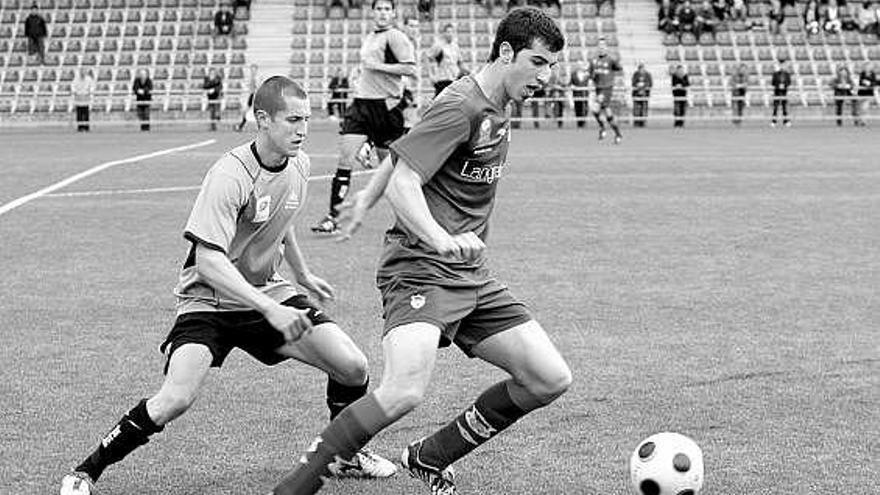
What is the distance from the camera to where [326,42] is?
139 feet

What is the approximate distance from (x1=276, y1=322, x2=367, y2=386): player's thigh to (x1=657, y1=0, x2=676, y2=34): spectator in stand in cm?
3797

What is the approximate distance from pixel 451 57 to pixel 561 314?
16.4 metres

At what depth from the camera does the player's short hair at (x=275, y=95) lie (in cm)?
568

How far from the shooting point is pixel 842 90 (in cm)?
3850

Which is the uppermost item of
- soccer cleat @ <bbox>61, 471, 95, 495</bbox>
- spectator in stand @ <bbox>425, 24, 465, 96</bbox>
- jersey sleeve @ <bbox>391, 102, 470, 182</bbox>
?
spectator in stand @ <bbox>425, 24, 465, 96</bbox>

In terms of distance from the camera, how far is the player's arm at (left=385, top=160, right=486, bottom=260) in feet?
16.7

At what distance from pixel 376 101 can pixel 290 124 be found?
8873mm

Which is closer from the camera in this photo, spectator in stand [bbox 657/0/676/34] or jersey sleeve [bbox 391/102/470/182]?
jersey sleeve [bbox 391/102/470/182]

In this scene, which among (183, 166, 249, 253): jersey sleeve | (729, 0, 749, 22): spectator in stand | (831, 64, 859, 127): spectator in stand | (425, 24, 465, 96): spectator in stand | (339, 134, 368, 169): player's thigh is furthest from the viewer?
(729, 0, 749, 22): spectator in stand

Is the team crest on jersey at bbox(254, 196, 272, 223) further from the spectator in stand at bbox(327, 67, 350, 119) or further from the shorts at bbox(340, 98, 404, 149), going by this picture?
the spectator in stand at bbox(327, 67, 350, 119)

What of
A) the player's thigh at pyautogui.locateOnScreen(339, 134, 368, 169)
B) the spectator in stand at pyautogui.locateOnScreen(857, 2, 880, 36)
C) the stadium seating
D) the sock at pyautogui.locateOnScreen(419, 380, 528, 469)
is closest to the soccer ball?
the sock at pyautogui.locateOnScreen(419, 380, 528, 469)

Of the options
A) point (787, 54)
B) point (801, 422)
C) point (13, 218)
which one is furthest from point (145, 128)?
point (801, 422)

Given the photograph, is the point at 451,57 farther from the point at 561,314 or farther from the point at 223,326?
the point at 223,326

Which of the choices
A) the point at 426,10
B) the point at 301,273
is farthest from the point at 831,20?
the point at 301,273
